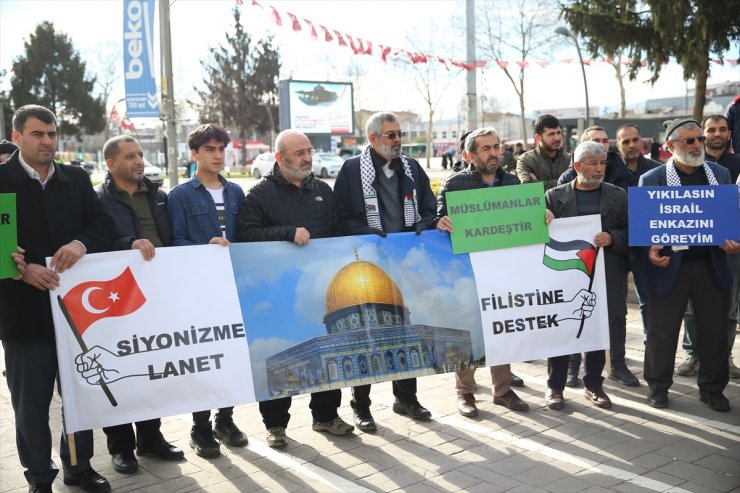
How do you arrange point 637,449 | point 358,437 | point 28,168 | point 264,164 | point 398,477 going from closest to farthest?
point 28,168 < point 398,477 < point 637,449 < point 358,437 < point 264,164

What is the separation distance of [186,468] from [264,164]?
41.3m

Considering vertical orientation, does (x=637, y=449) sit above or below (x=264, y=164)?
below

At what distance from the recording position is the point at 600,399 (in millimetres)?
5648

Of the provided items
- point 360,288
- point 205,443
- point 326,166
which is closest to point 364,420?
point 360,288

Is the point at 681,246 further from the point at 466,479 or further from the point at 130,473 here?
the point at 130,473

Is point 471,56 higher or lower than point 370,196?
higher

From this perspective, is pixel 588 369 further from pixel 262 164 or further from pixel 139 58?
pixel 262 164

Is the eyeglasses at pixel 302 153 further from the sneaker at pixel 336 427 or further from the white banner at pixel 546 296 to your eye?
the sneaker at pixel 336 427

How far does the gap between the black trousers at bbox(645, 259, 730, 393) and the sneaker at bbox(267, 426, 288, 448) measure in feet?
9.35

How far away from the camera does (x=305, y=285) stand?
4.87 metres

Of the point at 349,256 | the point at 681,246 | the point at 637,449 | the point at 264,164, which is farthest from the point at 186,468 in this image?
the point at 264,164

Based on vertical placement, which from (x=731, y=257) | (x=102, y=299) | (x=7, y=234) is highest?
(x=7, y=234)

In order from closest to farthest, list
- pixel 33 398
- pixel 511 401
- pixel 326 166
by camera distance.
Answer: pixel 33 398
pixel 511 401
pixel 326 166

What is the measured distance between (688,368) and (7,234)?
5494 millimetres
